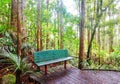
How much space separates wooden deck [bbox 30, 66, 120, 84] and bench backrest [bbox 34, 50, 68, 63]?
64 centimetres

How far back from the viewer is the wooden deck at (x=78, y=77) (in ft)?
19.9

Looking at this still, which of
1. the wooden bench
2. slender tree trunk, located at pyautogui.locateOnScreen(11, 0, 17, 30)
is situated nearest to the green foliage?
the wooden bench

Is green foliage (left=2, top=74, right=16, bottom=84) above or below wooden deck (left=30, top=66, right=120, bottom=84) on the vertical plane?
above

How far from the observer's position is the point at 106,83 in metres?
5.97

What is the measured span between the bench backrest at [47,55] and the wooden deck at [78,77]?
64cm

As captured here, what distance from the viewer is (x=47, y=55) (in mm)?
7359

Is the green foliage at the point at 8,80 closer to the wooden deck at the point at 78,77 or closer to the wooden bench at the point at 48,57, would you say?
the wooden deck at the point at 78,77

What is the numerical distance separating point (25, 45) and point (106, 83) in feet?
15.3

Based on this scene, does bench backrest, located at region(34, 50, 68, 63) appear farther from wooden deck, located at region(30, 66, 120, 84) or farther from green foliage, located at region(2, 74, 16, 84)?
green foliage, located at region(2, 74, 16, 84)

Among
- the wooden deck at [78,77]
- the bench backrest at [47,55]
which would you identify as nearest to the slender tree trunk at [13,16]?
the bench backrest at [47,55]

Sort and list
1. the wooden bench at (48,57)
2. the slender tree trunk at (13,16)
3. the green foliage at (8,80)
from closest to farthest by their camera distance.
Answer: the green foliage at (8,80), the wooden bench at (48,57), the slender tree trunk at (13,16)

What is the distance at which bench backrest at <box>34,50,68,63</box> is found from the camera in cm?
676

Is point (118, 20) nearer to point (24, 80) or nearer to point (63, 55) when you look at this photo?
point (63, 55)

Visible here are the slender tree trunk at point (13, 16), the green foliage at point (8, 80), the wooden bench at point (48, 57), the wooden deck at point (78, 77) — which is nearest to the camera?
the green foliage at point (8, 80)
